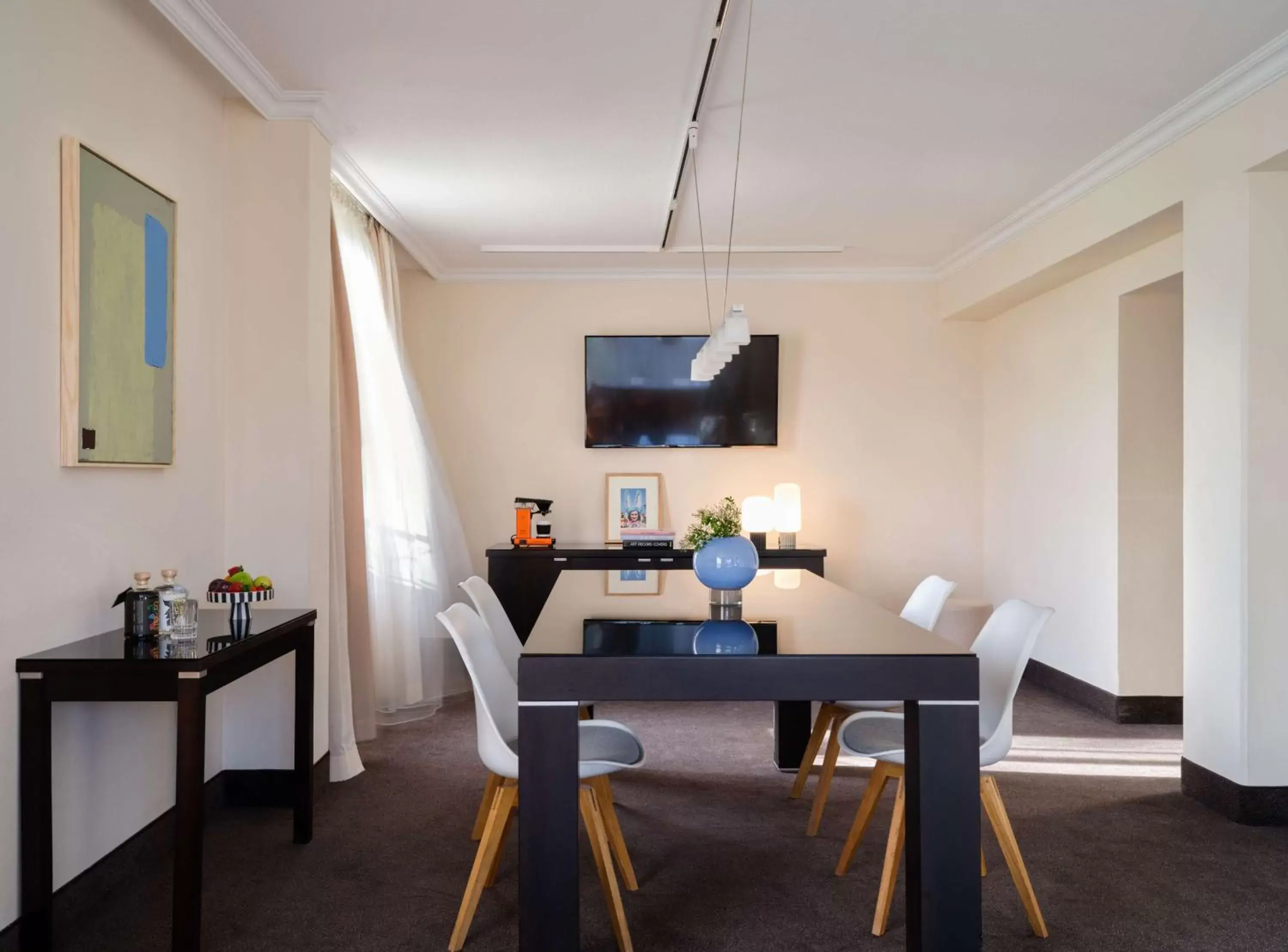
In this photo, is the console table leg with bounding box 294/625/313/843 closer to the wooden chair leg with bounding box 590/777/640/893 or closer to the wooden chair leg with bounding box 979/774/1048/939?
the wooden chair leg with bounding box 590/777/640/893

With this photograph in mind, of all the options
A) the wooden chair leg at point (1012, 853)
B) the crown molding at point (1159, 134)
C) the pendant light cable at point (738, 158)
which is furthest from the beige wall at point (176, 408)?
the crown molding at point (1159, 134)

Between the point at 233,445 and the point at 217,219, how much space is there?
0.87 metres

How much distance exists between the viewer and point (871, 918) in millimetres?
2773

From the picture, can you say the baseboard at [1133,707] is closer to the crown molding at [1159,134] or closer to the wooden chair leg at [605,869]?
the crown molding at [1159,134]

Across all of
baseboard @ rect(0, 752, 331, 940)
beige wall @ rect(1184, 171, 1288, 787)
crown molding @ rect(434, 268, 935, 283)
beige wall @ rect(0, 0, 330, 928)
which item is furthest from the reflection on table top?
crown molding @ rect(434, 268, 935, 283)

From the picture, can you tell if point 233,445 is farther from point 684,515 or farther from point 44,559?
point 684,515

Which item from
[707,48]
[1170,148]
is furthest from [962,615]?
[707,48]

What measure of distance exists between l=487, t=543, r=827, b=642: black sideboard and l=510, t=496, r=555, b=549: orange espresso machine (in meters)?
0.10

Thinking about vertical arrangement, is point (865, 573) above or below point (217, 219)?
below

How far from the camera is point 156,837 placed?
10.3ft

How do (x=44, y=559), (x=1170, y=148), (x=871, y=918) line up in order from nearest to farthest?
(x=44, y=559) < (x=871, y=918) < (x=1170, y=148)

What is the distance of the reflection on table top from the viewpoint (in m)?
2.38

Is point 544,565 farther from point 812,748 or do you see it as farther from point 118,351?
point 118,351

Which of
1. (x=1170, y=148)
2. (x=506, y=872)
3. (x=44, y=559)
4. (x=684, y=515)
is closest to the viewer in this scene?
(x=44, y=559)
